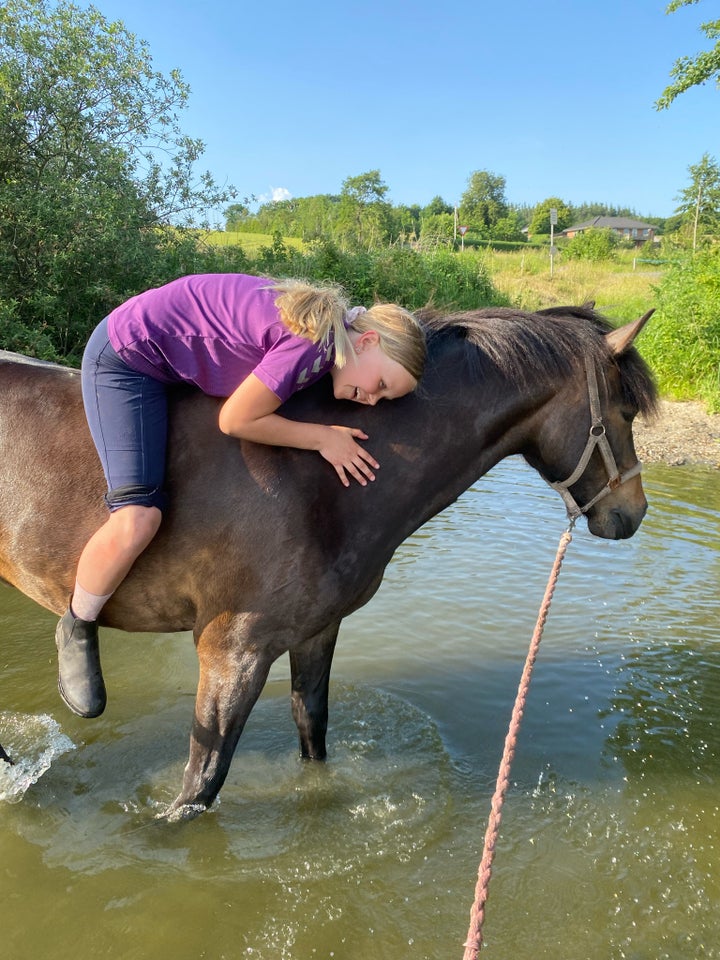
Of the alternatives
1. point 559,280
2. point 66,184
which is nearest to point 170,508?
point 66,184

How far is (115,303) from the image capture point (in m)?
9.01

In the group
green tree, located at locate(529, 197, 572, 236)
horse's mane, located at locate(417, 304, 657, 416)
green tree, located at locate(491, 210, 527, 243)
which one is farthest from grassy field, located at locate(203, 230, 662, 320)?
green tree, located at locate(529, 197, 572, 236)

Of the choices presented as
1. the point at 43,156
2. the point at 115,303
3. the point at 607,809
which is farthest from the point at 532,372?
the point at 43,156

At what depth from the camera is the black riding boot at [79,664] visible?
7.73 feet

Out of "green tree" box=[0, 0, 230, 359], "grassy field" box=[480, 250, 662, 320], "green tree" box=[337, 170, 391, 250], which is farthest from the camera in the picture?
"green tree" box=[337, 170, 391, 250]

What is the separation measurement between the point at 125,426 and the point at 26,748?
80.7 inches

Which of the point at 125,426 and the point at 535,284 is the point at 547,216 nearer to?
the point at 535,284

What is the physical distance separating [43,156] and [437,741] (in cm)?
951

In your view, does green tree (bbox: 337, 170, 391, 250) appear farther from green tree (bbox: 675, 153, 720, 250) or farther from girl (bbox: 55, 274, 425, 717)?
girl (bbox: 55, 274, 425, 717)

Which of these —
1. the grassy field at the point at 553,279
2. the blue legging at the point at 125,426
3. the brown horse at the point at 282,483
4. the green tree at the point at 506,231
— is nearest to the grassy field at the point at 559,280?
the grassy field at the point at 553,279

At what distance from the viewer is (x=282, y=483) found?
7.64ft

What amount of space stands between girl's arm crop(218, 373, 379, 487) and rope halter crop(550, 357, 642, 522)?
897mm

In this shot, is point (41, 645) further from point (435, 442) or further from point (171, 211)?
point (171, 211)

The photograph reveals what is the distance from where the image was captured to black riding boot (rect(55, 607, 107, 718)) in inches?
92.7
